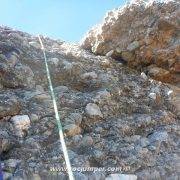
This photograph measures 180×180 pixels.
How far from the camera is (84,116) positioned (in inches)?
234

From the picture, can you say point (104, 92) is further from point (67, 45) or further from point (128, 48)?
point (67, 45)

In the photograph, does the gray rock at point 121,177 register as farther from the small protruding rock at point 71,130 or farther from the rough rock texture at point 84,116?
the small protruding rock at point 71,130

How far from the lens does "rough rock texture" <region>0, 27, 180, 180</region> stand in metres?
4.96

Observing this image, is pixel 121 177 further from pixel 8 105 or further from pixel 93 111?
pixel 8 105

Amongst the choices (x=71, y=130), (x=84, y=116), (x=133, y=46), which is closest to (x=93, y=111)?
(x=84, y=116)

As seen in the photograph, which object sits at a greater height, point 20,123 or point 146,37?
point 146,37

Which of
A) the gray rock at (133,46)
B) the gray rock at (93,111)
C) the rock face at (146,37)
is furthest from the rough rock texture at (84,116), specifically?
the gray rock at (133,46)

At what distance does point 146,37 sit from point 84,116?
2.55 meters

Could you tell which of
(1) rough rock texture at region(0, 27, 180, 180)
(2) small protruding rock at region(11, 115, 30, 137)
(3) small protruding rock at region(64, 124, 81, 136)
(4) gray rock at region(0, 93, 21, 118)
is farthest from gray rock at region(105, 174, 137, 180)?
(4) gray rock at region(0, 93, 21, 118)

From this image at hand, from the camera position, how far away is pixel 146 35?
25.4ft

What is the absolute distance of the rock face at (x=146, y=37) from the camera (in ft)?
24.9

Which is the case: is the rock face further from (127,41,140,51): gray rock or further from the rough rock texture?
the rough rock texture

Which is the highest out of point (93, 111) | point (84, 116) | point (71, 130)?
point (93, 111)

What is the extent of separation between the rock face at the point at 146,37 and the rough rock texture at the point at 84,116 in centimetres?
29
